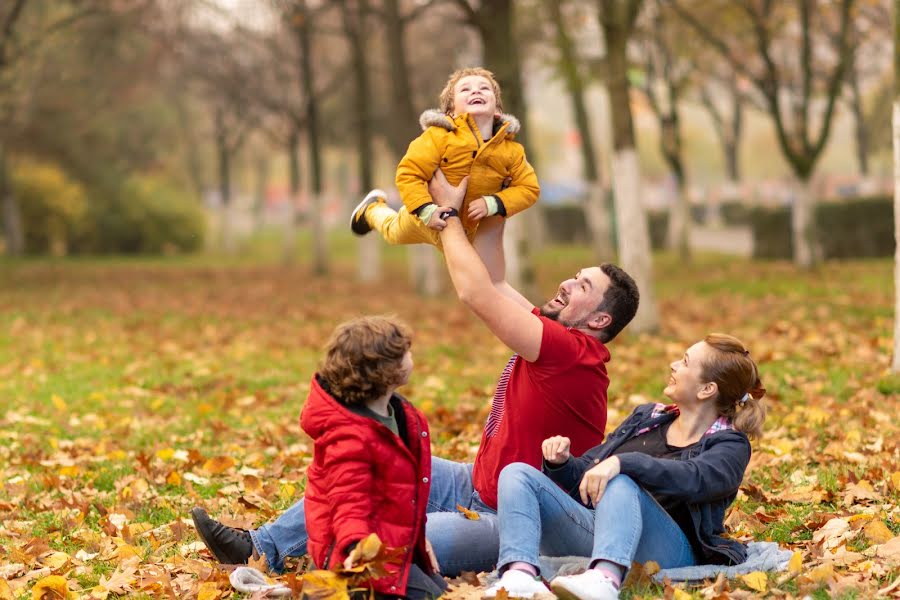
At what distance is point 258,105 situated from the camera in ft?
109

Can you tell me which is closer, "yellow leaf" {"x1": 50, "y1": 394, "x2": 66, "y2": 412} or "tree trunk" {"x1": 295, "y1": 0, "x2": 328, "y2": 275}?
"yellow leaf" {"x1": 50, "y1": 394, "x2": 66, "y2": 412}

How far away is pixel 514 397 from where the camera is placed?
4.25m

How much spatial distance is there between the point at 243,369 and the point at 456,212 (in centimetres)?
664

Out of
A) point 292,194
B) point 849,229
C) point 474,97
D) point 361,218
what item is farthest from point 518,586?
point 292,194

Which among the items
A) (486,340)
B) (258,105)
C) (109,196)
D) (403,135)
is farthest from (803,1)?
(109,196)

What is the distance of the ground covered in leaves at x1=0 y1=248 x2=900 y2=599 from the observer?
15.1 feet

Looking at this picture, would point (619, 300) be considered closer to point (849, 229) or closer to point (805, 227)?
point (805, 227)

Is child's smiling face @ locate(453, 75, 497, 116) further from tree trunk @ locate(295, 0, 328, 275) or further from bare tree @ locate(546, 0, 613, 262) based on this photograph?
tree trunk @ locate(295, 0, 328, 275)

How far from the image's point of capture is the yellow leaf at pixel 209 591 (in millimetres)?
4121

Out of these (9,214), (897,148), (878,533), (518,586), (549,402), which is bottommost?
(878,533)

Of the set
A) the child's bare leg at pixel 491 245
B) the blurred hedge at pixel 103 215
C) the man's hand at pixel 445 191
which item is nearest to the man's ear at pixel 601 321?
the child's bare leg at pixel 491 245

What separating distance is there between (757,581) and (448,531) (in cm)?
110

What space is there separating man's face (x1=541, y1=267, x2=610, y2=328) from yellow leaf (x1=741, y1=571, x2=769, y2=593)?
1062mm

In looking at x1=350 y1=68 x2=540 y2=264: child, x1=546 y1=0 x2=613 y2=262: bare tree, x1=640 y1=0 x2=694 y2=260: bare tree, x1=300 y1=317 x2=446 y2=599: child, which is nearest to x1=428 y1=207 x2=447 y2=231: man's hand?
x1=350 y1=68 x2=540 y2=264: child
